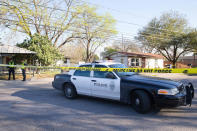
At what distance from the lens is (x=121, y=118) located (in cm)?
438

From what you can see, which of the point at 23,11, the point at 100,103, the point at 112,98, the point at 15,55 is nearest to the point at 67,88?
the point at 100,103

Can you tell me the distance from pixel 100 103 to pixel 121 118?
5.15 feet

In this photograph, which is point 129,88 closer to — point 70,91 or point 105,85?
point 105,85

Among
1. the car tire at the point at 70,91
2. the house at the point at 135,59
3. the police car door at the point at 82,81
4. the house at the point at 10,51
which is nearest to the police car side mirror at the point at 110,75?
the police car door at the point at 82,81

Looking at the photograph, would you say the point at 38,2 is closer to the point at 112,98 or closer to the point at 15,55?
the point at 15,55

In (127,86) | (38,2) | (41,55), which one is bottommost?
(127,86)

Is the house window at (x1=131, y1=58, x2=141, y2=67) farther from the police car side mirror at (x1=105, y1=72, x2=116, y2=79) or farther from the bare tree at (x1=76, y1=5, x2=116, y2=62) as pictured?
the police car side mirror at (x1=105, y1=72, x2=116, y2=79)

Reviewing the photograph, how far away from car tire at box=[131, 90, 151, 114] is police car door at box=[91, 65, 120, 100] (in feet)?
1.99

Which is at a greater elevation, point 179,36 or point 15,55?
point 179,36

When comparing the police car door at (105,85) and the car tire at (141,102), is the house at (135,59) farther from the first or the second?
the car tire at (141,102)

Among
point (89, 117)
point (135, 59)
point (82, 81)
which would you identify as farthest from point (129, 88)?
point (135, 59)

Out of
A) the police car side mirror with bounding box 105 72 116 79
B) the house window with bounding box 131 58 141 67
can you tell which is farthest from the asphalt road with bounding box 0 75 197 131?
the house window with bounding box 131 58 141 67

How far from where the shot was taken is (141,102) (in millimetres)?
4598

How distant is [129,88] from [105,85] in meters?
0.91
